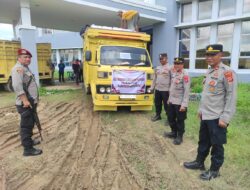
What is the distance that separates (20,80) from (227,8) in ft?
41.1

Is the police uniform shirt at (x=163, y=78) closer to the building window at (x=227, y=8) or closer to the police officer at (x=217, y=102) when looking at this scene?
the police officer at (x=217, y=102)

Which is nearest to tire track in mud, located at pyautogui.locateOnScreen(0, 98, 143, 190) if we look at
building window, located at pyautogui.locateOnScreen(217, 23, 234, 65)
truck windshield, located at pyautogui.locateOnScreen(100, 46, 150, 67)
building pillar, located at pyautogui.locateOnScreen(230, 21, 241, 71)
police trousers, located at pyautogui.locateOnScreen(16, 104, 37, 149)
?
police trousers, located at pyautogui.locateOnScreen(16, 104, 37, 149)

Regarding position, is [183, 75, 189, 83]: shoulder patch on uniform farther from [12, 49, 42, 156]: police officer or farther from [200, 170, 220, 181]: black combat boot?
[12, 49, 42, 156]: police officer

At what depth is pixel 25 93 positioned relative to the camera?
13.9 feet

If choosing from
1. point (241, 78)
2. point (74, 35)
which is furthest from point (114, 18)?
point (74, 35)

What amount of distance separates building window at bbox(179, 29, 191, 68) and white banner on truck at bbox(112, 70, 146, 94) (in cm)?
919

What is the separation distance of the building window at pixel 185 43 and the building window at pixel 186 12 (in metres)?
0.70

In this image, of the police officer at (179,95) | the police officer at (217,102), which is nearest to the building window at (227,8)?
the police officer at (179,95)

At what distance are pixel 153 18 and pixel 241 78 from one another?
6.55m

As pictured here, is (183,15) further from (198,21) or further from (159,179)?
(159,179)

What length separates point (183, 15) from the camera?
1505 cm

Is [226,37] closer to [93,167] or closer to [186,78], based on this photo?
[186,78]

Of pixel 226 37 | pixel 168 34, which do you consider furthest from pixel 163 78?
pixel 168 34

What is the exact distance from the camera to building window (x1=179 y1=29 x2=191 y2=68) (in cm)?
1490
